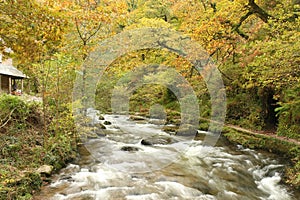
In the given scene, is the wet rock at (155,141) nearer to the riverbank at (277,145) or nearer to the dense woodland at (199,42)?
the riverbank at (277,145)

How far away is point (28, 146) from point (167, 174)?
451 cm

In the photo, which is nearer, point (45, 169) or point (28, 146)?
point (45, 169)

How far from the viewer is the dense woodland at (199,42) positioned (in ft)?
11.2

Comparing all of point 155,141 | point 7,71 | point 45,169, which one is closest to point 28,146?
point 45,169

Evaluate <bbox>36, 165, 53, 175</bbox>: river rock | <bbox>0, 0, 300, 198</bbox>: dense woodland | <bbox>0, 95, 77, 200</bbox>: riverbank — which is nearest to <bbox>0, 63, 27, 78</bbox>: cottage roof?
<bbox>0, 0, 300, 198</bbox>: dense woodland

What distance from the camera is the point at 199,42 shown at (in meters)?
9.98

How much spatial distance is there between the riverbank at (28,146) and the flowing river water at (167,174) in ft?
1.43

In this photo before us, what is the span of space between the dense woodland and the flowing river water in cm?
200

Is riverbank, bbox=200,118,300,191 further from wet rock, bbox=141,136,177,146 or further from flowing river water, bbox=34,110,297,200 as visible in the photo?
wet rock, bbox=141,136,177,146

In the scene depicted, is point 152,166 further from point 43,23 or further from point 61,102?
point 43,23

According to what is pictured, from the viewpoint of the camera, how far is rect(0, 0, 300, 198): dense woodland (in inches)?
134

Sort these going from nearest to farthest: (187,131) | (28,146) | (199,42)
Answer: (28,146), (199,42), (187,131)

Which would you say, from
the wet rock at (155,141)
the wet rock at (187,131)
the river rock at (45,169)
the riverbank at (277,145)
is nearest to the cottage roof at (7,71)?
the wet rock at (155,141)

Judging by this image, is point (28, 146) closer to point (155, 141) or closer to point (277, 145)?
point (155, 141)
